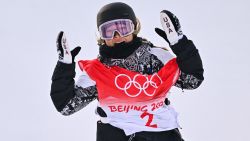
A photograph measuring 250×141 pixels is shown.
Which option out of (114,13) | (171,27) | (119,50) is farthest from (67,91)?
(171,27)

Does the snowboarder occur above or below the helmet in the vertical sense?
below

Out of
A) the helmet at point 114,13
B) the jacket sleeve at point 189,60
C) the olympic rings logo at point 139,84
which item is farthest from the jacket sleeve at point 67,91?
the jacket sleeve at point 189,60

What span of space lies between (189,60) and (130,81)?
251mm

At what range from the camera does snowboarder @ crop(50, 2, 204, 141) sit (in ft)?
7.82

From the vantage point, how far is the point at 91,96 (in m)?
2.45

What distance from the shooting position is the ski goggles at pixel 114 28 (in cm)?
243

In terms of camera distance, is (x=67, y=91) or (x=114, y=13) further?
(x=114, y=13)

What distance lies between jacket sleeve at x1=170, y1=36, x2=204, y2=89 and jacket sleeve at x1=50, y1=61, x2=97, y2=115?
0.38m

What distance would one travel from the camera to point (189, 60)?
92.4 inches

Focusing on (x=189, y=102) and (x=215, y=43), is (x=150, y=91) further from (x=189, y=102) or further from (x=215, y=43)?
(x=215, y=43)

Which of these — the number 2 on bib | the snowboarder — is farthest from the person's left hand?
the number 2 on bib

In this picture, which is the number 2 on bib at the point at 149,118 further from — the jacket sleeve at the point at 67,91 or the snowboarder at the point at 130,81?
the jacket sleeve at the point at 67,91

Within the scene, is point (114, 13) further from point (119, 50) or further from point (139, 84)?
point (139, 84)

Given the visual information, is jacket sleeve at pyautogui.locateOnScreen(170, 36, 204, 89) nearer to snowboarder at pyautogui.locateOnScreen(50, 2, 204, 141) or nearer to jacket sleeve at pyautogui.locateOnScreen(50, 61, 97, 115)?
snowboarder at pyautogui.locateOnScreen(50, 2, 204, 141)
